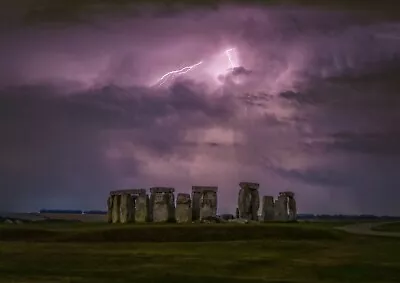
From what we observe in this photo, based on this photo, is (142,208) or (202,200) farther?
(142,208)

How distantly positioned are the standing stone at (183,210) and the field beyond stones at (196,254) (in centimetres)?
669

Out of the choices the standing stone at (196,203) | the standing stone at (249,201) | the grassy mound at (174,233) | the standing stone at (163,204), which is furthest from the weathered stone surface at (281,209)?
the grassy mound at (174,233)

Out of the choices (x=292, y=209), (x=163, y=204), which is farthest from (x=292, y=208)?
(x=163, y=204)

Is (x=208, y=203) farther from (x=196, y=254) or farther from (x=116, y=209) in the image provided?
(x=196, y=254)

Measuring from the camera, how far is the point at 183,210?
1779 inches

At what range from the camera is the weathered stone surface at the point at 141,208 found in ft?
151

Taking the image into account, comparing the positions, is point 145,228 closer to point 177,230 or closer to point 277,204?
point 177,230

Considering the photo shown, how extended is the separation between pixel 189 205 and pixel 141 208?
3.22 m

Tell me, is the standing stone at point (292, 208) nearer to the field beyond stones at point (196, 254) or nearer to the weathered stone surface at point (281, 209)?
the weathered stone surface at point (281, 209)

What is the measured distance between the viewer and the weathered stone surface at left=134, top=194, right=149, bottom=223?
46062 millimetres

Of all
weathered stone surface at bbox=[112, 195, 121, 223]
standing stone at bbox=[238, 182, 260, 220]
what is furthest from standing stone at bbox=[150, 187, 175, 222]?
standing stone at bbox=[238, 182, 260, 220]

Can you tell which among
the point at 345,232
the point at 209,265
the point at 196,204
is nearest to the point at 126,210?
the point at 196,204

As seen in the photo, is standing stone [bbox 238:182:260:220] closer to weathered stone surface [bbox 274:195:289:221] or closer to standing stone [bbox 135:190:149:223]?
weathered stone surface [bbox 274:195:289:221]

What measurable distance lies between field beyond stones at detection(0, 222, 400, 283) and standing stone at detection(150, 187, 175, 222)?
7281 millimetres
